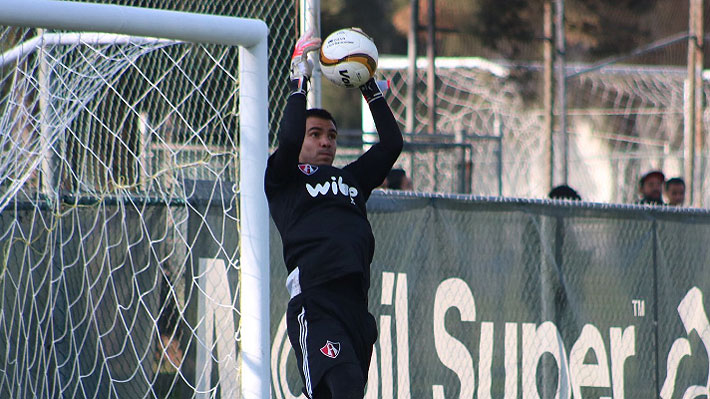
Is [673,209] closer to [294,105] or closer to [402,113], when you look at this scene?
[294,105]

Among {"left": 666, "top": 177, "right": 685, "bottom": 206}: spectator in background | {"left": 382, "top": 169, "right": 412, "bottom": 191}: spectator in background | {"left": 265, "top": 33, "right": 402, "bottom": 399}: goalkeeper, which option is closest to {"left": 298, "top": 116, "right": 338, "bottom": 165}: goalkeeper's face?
{"left": 265, "top": 33, "right": 402, "bottom": 399}: goalkeeper

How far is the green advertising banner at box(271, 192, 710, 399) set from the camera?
7.01 meters

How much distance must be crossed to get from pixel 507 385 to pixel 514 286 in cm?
70

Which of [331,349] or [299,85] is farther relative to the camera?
[299,85]

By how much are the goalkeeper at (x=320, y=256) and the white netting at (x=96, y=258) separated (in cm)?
157

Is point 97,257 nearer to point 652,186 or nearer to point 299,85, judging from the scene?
point 299,85

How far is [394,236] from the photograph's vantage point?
7.09m

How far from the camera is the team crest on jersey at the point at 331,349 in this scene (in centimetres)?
456

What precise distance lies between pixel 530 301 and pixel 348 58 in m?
3.29

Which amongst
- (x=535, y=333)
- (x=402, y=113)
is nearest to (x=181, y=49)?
(x=535, y=333)

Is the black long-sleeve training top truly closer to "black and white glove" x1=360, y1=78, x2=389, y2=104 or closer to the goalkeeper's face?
the goalkeeper's face

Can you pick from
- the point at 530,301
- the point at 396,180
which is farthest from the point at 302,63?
the point at 396,180

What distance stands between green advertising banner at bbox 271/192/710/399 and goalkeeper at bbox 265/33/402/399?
195 cm

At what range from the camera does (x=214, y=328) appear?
634 cm
